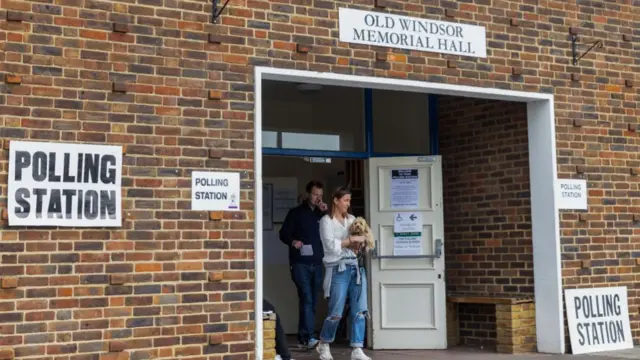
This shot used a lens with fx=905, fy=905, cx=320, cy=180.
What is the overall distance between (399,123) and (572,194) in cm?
219

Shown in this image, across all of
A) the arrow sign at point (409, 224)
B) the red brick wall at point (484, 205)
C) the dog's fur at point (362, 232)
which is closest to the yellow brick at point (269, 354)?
the dog's fur at point (362, 232)

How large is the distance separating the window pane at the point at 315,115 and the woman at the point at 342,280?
157 centimetres

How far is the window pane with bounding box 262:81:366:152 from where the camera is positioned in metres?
10.6

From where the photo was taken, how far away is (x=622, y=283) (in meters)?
10.4

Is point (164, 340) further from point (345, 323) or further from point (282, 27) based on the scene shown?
point (345, 323)

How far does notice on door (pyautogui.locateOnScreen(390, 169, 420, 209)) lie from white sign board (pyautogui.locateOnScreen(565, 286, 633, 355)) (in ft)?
6.46

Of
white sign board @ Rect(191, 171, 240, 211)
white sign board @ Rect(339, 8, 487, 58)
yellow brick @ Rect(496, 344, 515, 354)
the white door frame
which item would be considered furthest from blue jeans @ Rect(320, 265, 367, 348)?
white sign board @ Rect(339, 8, 487, 58)

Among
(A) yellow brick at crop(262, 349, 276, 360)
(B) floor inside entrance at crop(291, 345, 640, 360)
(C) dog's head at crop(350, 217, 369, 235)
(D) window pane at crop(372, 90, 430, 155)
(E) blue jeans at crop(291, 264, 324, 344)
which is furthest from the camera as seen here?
(D) window pane at crop(372, 90, 430, 155)

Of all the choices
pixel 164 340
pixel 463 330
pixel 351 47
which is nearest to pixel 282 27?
pixel 351 47

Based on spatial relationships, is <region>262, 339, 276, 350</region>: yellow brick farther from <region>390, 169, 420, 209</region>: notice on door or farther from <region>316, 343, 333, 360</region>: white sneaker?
<region>390, 169, 420, 209</region>: notice on door

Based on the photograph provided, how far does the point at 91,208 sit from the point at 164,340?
125cm

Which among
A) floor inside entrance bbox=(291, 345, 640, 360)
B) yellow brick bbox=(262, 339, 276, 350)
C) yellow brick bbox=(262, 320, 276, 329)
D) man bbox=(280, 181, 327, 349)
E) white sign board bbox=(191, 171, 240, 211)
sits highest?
white sign board bbox=(191, 171, 240, 211)

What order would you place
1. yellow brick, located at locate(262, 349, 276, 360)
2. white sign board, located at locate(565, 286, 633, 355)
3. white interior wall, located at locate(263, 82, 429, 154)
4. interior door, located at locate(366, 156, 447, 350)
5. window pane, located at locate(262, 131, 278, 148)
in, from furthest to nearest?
white interior wall, located at locate(263, 82, 429, 154)
window pane, located at locate(262, 131, 278, 148)
interior door, located at locate(366, 156, 447, 350)
white sign board, located at locate(565, 286, 633, 355)
yellow brick, located at locate(262, 349, 276, 360)

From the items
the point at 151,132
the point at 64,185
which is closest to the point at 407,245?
the point at 151,132
